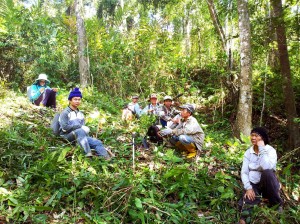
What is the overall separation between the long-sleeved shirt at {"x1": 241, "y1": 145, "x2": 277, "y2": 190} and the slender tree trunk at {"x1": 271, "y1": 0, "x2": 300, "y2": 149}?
4007 millimetres

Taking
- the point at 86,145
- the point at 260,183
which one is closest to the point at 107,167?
the point at 86,145

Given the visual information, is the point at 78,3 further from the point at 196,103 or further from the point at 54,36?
the point at 196,103

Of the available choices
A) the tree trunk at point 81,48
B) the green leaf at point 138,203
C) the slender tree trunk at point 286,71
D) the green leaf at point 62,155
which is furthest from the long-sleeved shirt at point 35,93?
the slender tree trunk at point 286,71

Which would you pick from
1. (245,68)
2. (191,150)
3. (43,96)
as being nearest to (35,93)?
(43,96)

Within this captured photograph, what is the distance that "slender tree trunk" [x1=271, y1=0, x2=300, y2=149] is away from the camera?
7252 millimetres

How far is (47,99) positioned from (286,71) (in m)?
6.13

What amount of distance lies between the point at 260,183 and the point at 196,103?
683cm

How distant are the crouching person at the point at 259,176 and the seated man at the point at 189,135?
1252 mm

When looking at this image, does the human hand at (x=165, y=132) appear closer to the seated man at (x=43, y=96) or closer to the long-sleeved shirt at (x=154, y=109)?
the long-sleeved shirt at (x=154, y=109)

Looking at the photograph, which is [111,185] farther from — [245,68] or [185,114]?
[245,68]

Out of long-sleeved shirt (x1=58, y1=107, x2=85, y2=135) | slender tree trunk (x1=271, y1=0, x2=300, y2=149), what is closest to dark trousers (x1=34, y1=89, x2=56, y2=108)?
long-sleeved shirt (x1=58, y1=107, x2=85, y2=135)

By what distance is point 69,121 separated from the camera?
15.6ft

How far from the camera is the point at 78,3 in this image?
1029 centimetres

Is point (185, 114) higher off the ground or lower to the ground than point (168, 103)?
lower
